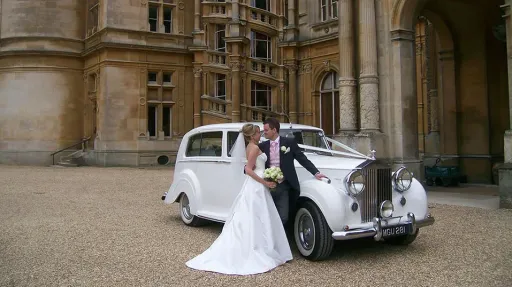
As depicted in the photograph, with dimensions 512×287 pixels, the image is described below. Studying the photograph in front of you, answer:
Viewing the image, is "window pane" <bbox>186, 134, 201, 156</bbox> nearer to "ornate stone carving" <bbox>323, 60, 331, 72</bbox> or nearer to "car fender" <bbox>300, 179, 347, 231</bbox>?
"car fender" <bbox>300, 179, 347, 231</bbox>

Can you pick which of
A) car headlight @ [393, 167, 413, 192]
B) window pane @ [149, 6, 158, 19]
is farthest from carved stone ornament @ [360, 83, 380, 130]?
window pane @ [149, 6, 158, 19]

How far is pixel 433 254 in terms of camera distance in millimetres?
6055

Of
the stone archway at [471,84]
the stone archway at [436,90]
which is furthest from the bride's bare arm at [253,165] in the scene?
the stone archway at [436,90]

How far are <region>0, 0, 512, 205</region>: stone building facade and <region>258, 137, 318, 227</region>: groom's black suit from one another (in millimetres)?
8760

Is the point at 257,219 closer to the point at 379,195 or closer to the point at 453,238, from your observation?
the point at 379,195

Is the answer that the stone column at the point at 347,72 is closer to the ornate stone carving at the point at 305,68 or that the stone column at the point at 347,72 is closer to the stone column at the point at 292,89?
the ornate stone carving at the point at 305,68

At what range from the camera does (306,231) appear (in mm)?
6062

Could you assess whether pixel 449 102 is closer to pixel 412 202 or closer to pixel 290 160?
pixel 412 202

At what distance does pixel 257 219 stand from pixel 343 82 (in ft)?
27.4

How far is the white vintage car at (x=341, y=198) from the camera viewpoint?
569cm

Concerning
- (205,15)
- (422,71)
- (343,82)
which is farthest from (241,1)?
(343,82)

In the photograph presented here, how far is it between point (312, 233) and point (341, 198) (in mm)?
617

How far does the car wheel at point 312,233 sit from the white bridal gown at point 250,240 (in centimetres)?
27

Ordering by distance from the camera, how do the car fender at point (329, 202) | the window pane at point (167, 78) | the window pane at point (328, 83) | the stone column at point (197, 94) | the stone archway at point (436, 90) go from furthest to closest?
the window pane at point (167, 78) < the stone column at point (197, 94) < the window pane at point (328, 83) < the stone archway at point (436, 90) < the car fender at point (329, 202)
